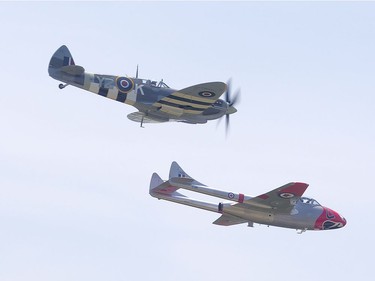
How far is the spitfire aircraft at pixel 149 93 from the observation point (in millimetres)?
78938

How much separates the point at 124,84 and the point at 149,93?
6.49ft

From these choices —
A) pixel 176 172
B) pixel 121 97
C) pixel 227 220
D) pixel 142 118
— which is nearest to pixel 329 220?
pixel 227 220

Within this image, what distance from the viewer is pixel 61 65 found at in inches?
3115

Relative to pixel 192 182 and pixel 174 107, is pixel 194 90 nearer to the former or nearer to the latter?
pixel 174 107

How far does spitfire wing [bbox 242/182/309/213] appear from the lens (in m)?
80.2

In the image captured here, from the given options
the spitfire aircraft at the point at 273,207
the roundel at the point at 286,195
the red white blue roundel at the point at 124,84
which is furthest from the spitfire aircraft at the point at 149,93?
the roundel at the point at 286,195

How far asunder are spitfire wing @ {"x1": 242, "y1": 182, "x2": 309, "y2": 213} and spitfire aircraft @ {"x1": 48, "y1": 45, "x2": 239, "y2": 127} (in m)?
7.00

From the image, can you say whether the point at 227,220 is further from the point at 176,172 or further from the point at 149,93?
the point at 149,93

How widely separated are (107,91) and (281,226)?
54.1 feet

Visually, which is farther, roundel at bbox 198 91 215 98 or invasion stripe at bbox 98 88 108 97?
invasion stripe at bbox 98 88 108 97

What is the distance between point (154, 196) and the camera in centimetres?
8644

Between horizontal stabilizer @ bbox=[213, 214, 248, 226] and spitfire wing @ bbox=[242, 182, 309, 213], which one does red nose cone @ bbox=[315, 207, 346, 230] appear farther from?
horizontal stabilizer @ bbox=[213, 214, 248, 226]

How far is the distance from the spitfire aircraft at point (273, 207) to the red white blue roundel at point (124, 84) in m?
7.83

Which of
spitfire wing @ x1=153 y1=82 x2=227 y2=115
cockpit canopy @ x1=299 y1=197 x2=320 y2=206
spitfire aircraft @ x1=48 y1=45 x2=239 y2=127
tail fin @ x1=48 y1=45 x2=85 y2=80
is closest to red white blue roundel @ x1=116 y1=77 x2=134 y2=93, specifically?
spitfire aircraft @ x1=48 y1=45 x2=239 y2=127
